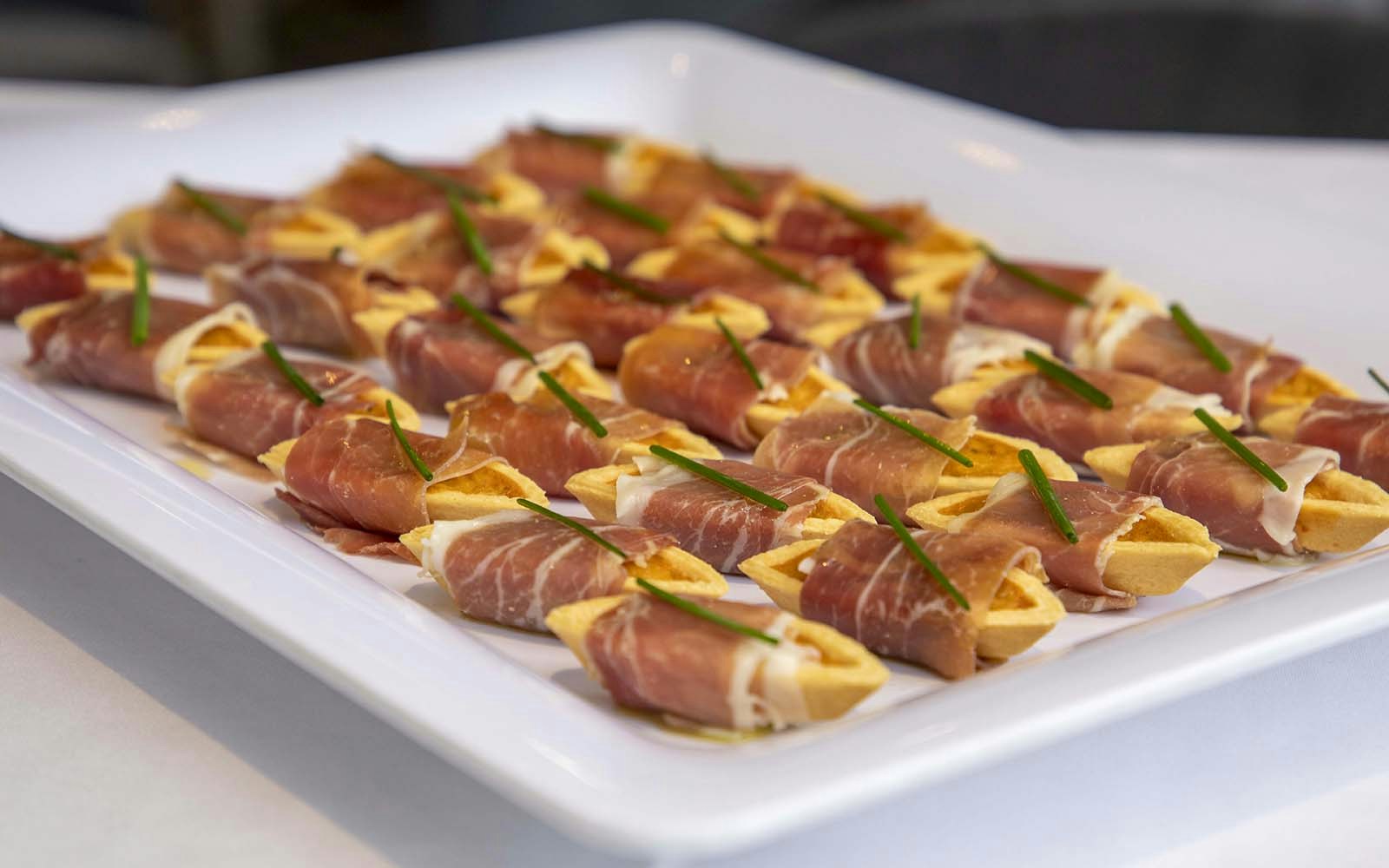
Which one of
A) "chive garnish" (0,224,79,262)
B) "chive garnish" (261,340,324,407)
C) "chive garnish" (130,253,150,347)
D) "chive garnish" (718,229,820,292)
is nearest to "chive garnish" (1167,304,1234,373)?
"chive garnish" (718,229,820,292)

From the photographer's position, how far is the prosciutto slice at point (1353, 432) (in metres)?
2.29

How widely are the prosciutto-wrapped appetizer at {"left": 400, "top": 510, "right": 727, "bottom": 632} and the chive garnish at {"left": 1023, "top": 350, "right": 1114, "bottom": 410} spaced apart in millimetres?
792

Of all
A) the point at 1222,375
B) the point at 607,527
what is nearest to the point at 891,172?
the point at 1222,375

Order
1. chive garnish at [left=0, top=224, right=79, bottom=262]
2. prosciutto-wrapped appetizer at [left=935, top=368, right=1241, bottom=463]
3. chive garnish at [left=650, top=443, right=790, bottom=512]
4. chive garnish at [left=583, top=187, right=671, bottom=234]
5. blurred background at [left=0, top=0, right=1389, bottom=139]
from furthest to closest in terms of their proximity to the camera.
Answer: blurred background at [left=0, top=0, right=1389, bottom=139], chive garnish at [left=583, top=187, right=671, bottom=234], chive garnish at [left=0, top=224, right=79, bottom=262], prosciutto-wrapped appetizer at [left=935, top=368, right=1241, bottom=463], chive garnish at [left=650, top=443, right=790, bottom=512]

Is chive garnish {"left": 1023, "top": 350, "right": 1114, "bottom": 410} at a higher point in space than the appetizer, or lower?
higher

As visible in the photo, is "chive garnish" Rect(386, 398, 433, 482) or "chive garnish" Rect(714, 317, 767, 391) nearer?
"chive garnish" Rect(386, 398, 433, 482)

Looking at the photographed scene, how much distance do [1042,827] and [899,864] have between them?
0.57ft

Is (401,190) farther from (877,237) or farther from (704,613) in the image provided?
(704,613)

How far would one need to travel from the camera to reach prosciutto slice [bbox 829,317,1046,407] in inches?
106

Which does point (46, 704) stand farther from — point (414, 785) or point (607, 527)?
point (607, 527)

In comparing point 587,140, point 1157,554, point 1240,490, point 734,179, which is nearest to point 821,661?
point 1157,554

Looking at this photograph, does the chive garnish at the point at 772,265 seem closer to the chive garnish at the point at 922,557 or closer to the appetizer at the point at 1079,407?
the appetizer at the point at 1079,407

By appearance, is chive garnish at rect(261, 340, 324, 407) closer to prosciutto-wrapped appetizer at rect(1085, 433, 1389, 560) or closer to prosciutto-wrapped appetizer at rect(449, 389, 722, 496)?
prosciutto-wrapped appetizer at rect(449, 389, 722, 496)

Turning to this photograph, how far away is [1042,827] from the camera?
1759 millimetres
